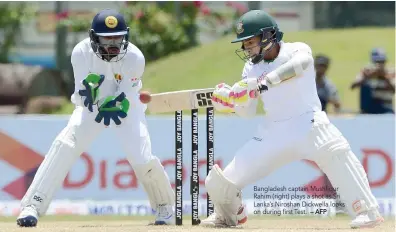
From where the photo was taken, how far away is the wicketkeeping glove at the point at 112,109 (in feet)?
30.5

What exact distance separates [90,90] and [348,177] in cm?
212

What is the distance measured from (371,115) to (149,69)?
5.38m

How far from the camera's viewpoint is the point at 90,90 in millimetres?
9258

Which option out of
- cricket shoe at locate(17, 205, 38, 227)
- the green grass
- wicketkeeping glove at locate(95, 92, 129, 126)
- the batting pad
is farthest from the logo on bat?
the green grass

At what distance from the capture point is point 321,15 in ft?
60.2

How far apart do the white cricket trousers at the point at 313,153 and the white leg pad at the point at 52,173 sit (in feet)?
4.82

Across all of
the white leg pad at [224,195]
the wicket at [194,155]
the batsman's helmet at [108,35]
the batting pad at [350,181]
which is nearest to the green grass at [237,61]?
the wicket at [194,155]

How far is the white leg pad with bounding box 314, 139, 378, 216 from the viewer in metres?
8.72

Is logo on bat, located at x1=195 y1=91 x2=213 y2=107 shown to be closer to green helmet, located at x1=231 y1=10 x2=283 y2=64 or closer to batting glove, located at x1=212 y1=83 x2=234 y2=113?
batting glove, located at x1=212 y1=83 x2=234 y2=113

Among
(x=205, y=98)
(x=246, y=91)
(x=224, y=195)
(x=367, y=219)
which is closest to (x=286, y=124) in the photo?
(x=246, y=91)

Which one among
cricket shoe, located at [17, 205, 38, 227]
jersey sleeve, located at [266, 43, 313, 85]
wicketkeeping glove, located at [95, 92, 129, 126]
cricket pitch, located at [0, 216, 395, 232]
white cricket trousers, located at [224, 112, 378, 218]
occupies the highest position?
jersey sleeve, located at [266, 43, 313, 85]

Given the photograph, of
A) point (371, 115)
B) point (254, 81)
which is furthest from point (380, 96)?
point (254, 81)

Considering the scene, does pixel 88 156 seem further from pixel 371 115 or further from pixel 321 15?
pixel 321 15

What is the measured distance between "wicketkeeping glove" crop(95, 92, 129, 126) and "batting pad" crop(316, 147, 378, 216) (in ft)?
5.44
